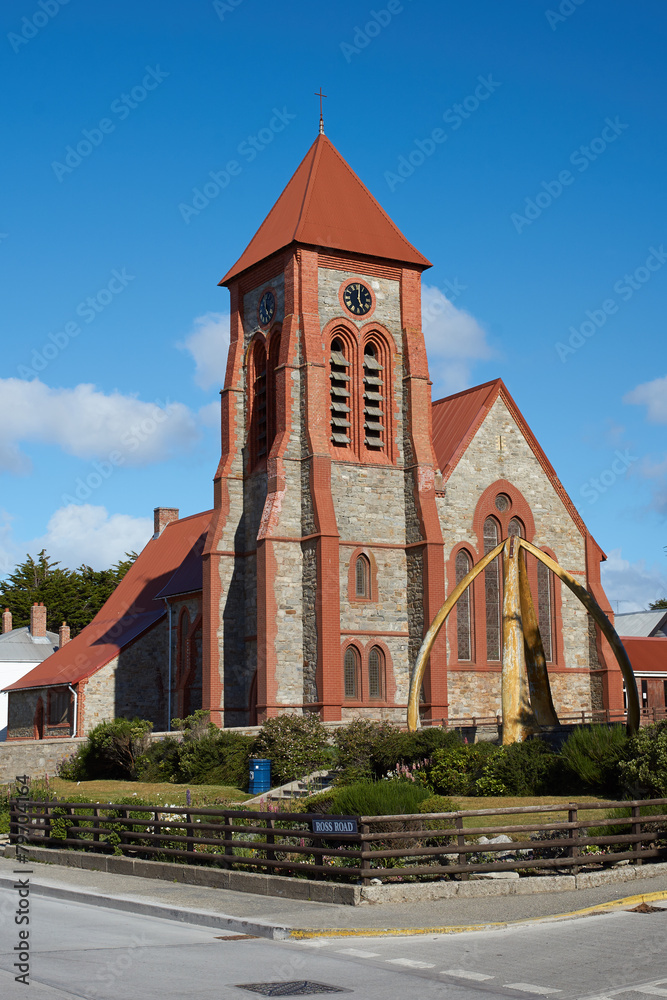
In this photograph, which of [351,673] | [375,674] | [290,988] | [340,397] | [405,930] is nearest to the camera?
[290,988]

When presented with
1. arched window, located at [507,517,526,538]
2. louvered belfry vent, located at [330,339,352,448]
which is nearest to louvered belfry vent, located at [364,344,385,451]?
louvered belfry vent, located at [330,339,352,448]

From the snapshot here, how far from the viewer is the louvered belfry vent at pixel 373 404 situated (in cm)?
4288

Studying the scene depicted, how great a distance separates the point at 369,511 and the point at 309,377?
5.33m

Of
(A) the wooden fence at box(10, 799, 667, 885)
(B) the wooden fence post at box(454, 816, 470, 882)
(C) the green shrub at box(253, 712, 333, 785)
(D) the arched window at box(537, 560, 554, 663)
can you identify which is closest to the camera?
(A) the wooden fence at box(10, 799, 667, 885)

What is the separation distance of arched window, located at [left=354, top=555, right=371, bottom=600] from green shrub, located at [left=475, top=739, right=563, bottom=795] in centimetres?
1400

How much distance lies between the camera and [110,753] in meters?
38.5

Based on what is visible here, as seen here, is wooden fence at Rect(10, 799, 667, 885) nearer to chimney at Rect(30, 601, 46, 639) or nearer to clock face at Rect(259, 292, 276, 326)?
clock face at Rect(259, 292, 276, 326)

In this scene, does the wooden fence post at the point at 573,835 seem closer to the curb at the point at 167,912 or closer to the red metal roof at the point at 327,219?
the curb at the point at 167,912

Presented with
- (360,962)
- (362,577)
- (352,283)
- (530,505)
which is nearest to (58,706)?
(362,577)

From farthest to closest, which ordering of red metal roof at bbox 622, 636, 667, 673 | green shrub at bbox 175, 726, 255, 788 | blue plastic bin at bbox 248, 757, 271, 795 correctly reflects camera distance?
red metal roof at bbox 622, 636, 667, 673 → green shrub at bbox 175, 726, 255, 788 → blue plastic bin at bbox 248, 757, 271, 795

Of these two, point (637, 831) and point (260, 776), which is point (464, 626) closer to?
point (260, 776)

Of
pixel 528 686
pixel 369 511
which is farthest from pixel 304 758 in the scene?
pixel 369 511

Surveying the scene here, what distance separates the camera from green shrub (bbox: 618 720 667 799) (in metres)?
21.1

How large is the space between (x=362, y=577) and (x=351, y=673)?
3.48 meters
